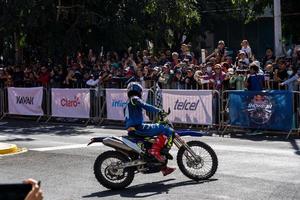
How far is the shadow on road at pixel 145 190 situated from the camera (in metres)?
9.02

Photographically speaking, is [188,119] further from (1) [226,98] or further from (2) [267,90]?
(2) [267,90]

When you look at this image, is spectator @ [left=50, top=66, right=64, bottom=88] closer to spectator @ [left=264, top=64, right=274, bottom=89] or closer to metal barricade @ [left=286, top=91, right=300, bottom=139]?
spectator @ [left=264, top=64, right=274, bottom=89]

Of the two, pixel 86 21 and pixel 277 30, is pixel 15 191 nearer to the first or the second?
pixel 277 30

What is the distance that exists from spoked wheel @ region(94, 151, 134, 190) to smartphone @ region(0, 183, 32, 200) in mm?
5951

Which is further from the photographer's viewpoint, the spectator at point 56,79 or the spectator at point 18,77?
the spectator at point 18,77

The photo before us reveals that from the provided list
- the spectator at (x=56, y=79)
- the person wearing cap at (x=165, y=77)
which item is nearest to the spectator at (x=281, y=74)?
the person wearing cap at (x=165, y=77)

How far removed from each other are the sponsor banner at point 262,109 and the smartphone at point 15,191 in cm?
1263

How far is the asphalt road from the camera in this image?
886 cm

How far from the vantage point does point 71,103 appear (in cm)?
2064

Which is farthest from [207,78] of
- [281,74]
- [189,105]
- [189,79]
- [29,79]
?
[29,79]

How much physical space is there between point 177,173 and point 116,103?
902cm

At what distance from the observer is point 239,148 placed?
1352 cm

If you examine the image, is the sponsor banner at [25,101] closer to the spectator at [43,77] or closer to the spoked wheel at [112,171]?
the spectator at [43,77]

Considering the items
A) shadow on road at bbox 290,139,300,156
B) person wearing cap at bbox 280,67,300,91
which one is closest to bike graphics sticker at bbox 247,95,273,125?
person wearing cap at bbox 280,67,300,91
